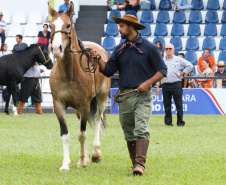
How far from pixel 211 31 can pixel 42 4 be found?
29.2 feet

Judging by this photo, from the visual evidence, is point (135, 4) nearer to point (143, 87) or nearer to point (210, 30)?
point (210, 30)

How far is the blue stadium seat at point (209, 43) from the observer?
74.4 ft

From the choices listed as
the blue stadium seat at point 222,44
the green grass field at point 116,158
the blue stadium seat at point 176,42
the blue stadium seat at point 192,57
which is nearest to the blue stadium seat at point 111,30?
the blue stadium seat at point 176,42

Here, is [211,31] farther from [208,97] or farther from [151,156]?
[151,156]

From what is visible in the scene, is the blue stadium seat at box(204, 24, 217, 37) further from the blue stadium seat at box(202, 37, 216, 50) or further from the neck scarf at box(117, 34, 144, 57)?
the neck scarf at box(117, 34, 144, 57)

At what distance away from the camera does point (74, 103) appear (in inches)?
282

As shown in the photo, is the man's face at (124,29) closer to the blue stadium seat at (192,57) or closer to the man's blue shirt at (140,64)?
the man's blue shirt at (140,64)

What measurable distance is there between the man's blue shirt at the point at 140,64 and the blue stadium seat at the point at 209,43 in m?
16.5

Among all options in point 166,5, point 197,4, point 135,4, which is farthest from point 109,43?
point 197,4

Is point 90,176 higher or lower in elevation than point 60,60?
lower

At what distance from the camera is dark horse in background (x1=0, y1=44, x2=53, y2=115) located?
16.9 m

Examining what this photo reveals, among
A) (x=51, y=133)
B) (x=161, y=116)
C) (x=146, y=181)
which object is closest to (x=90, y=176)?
(x=146, y=181)

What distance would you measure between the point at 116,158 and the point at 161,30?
16.2 meters

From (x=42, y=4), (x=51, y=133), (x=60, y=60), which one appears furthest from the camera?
(x=42, y=4)
